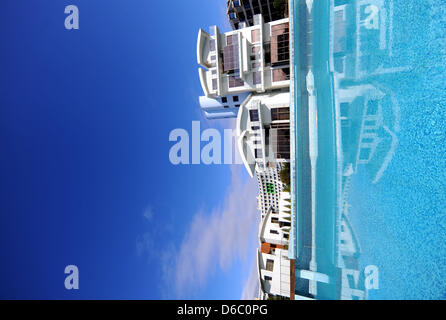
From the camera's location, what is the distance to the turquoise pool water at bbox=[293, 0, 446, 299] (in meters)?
6.93

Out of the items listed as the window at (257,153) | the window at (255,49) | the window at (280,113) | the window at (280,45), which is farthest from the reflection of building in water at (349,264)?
the window at (255,49)

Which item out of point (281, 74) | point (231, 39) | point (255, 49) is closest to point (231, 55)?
point (231, 39)

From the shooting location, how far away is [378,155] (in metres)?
7.72

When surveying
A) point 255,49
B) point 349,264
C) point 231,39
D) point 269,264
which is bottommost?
point 269,264

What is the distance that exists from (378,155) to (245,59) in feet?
39.0

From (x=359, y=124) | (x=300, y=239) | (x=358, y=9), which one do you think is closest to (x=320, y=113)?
(x=359, y=124)

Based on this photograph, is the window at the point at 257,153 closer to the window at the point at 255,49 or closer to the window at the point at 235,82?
the window at the point at 235,82

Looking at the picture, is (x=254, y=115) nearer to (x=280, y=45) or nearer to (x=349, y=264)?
(x=280, y=45)

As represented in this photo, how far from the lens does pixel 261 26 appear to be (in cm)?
1442

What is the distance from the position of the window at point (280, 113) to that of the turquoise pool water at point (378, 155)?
242 inches

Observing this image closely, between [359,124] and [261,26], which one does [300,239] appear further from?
[261,26]

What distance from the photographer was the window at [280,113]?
14795mm
